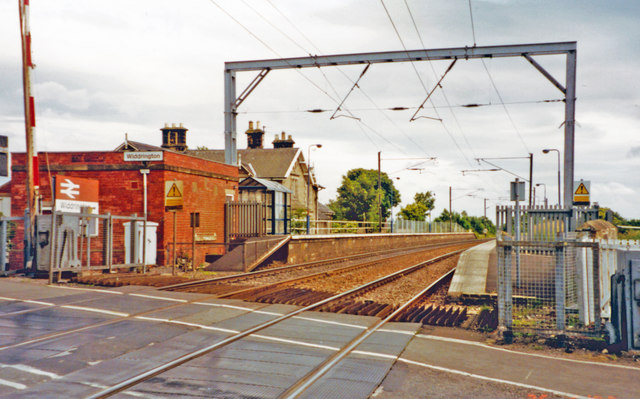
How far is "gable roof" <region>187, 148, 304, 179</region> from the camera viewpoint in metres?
51.6

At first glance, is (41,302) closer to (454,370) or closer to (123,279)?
(123,279)

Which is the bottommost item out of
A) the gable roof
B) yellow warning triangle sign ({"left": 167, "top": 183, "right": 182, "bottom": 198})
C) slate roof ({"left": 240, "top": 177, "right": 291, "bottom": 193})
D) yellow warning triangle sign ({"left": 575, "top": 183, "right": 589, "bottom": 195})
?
yellow warning triangle sign ({"left": 167, "top": 183, "right": 182, "bottom": 198})

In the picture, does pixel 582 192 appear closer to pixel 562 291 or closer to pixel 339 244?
pixel 562 291

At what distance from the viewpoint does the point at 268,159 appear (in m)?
53.3

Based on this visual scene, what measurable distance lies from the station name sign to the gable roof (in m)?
29.2

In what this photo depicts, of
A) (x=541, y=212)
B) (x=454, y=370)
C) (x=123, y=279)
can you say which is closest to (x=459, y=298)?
(x=541, y=212)

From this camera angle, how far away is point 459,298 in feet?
43.7

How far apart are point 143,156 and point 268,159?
32.2 meters

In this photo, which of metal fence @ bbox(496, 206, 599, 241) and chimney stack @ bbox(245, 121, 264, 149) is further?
chimney stack @ bbox(245, 121, 264, 149)

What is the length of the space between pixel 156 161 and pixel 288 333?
14.4 metres

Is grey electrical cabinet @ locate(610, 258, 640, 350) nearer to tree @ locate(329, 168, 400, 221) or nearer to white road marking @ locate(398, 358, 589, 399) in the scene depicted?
white road marking @ locate(398, 358, 589, 399)

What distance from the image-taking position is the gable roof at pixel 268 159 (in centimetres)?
5162

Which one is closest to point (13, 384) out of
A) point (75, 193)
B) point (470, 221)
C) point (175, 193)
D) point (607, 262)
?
point (607, 262)

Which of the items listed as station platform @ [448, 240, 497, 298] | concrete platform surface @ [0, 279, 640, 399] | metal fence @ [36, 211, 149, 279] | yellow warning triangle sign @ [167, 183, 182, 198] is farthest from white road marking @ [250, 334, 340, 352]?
yellow warning triangle sign @ [167, 183, 182, 198]
